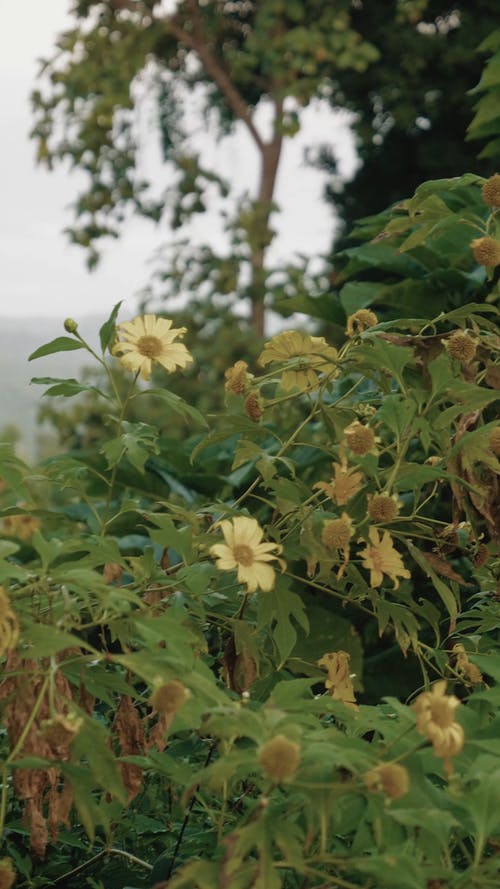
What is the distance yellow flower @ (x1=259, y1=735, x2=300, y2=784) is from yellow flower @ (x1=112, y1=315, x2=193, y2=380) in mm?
444

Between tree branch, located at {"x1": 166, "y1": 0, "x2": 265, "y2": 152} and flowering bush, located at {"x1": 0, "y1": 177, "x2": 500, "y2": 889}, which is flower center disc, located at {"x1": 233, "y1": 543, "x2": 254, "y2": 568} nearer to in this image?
flowering bush, located at {"x1": 0, "y1": 177, "x2": 500, "y2": 889}

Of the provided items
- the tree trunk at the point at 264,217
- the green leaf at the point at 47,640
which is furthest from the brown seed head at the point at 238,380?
the tree trunk at the point at 264,217

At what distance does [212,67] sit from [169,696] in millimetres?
8755

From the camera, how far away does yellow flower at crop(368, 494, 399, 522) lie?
930 millimetres

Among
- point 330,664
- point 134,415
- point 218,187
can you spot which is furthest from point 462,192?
point 218,187

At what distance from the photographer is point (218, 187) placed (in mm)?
8109

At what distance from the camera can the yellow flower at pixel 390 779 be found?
646 mm

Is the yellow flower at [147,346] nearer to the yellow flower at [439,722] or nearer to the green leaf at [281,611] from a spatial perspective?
the green leaf at [281,611]

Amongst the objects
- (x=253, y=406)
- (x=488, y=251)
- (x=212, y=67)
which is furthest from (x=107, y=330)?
(x=212, y=67)

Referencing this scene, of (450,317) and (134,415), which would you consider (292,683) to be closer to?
(450,317)

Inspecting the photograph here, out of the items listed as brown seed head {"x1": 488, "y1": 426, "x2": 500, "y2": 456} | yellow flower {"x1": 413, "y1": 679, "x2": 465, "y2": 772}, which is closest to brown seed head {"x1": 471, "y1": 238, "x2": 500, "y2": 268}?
brown seed head {"x1": 488, "y1": 426, "x2": 500, "y2": 456}

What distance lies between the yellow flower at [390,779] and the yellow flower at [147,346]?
17.8 inches

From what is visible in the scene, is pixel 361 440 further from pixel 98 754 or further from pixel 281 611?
pixel 98 754

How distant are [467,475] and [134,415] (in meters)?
6.11
